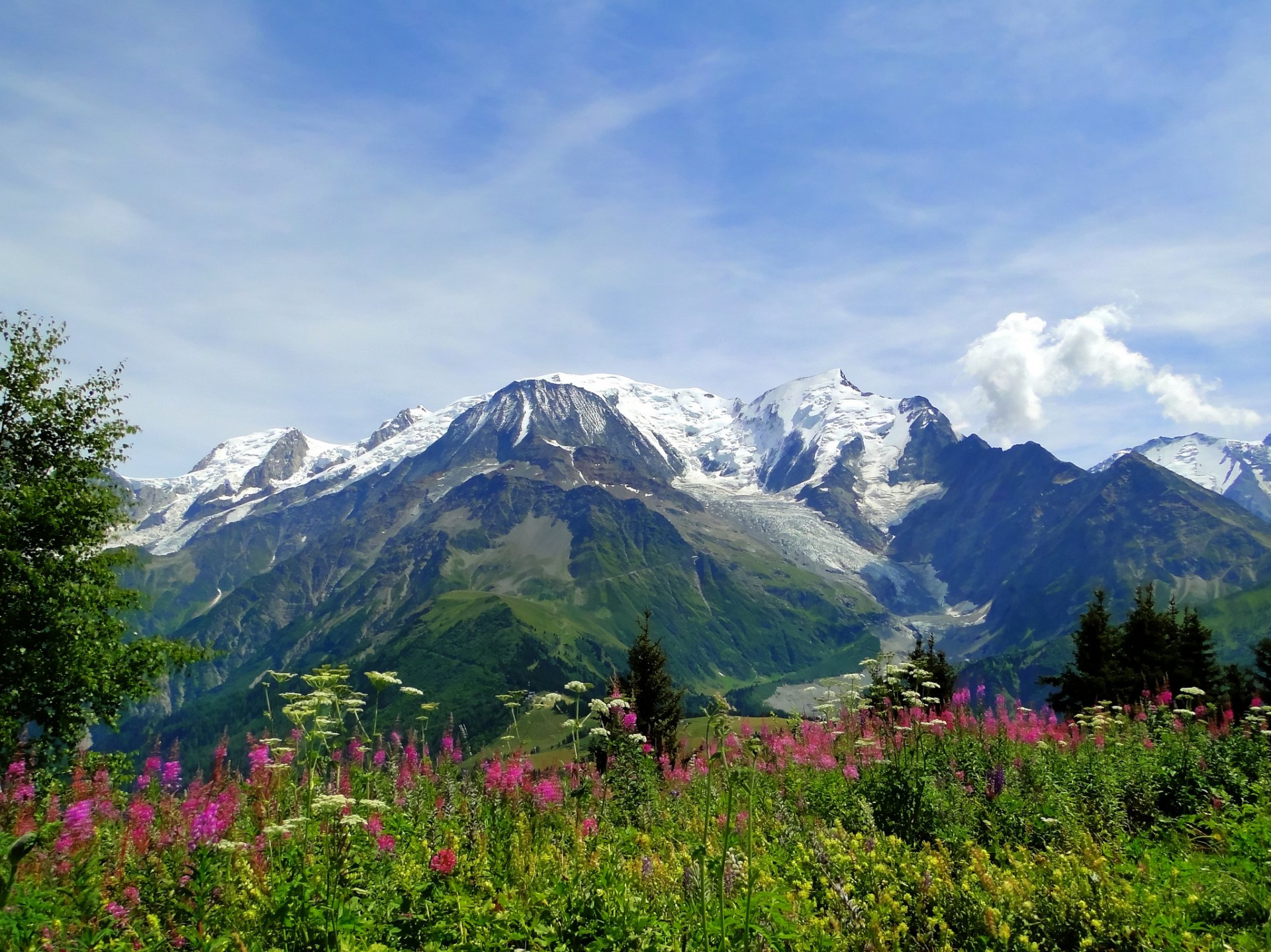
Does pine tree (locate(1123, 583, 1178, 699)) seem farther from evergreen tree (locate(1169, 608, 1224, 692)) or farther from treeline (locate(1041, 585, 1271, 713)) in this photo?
evergreen tree (locate(1169, 608, 1224, 692))

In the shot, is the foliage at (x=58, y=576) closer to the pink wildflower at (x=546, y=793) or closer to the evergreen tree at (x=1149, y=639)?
the pink wildflower at (x=546, y=793)

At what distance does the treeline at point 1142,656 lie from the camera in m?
39.2

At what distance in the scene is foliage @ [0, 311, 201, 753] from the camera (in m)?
19.9

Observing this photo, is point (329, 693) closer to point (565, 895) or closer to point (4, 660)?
point (565, 895)

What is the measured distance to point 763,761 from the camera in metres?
12.0

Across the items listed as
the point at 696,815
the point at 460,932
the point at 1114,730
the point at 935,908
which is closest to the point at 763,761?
the point at 696,815

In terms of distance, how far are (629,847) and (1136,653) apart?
45220mm

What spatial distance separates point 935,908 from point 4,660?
2431cm

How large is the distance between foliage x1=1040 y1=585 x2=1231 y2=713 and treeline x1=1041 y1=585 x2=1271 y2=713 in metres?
0.04

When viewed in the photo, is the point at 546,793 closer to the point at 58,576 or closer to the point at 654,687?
the point at 58,576

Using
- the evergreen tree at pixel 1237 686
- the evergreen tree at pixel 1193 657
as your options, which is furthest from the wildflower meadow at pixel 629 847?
the evergreen tree at pixel 1193 657

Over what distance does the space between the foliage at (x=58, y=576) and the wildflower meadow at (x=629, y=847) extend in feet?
35.0

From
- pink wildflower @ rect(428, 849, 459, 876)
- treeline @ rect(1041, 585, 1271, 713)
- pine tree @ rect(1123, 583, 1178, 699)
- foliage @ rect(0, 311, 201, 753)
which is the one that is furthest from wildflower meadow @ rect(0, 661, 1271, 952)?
pine tree @ rect(1123, 583, 1178, 699)

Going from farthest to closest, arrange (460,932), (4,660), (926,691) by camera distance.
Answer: (926,691)
(4,660)
(460,932)
